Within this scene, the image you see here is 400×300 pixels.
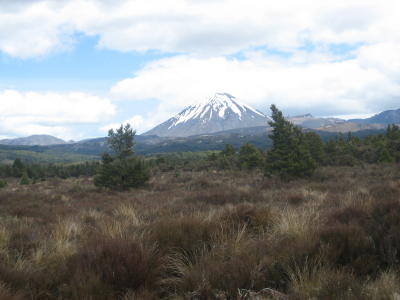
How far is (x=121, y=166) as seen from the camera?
77.4 feet

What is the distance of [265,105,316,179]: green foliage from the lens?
2314cm

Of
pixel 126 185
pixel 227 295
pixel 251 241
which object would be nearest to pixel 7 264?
pixel 227 295

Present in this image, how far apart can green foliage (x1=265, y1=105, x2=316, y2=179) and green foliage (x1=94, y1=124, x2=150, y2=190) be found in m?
8.93

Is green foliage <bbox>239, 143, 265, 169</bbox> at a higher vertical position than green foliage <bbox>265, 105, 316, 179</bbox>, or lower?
lower

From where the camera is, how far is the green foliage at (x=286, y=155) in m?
23.1

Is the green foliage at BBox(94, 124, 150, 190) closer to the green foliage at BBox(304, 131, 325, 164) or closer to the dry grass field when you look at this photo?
the dry grass field

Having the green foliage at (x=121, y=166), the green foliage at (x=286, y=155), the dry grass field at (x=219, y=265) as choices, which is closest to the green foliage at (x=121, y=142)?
the green foliage at (x=121, y=166)

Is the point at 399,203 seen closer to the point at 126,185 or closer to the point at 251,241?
the point at 251,241

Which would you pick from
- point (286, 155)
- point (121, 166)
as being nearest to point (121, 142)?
point (121, 166)

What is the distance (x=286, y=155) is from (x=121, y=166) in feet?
36.7

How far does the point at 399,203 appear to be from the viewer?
17.0 ft

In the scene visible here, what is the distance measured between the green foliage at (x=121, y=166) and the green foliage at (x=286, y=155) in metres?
8.93

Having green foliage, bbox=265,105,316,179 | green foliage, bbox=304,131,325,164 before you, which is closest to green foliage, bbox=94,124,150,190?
green foliage, bbox=265,105,316,179

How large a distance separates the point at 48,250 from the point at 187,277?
2.31 metres
